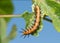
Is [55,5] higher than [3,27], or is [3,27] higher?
[55,5]

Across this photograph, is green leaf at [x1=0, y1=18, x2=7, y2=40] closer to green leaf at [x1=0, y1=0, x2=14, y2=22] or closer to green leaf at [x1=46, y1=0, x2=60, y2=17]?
green leaf at [x1=0, y1=0, x2=14, y2=22]

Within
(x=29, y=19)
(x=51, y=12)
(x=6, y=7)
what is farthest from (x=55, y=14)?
(x=6, y=7)

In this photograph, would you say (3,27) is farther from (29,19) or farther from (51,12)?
(51,12)

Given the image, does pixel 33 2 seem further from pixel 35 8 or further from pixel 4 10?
pixel 4 10

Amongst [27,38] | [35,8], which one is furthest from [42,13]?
[27,38]

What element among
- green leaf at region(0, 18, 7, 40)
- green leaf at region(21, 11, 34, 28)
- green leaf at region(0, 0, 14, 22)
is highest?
green leaf at region(0, 0, 14, 22)

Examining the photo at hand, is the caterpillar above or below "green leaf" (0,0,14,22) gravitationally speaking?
below

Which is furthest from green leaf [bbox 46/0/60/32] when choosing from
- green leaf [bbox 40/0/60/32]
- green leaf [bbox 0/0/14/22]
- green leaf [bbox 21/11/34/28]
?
green leaf [bbox 0/0/14/22]

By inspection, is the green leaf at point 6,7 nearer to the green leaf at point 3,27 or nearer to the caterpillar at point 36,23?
the green leaf at point 3,27

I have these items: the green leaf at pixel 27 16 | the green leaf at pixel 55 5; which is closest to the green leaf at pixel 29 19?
the green leaf at pixel 27 16
